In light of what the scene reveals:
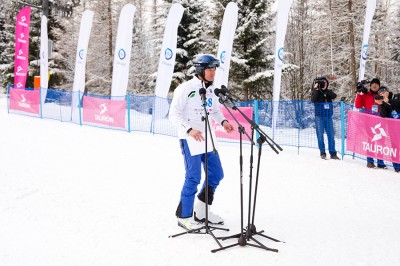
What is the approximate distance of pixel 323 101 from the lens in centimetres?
924

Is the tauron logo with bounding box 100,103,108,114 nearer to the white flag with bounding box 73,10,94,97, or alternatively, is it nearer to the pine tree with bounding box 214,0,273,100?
the white flag with bounding box 73,10,94,97

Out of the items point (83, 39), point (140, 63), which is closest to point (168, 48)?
point (83, 39)

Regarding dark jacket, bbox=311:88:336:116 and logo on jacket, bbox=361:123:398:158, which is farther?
dark jacket, bbox=311:88:336:116

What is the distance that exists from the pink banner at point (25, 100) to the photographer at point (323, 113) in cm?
1376

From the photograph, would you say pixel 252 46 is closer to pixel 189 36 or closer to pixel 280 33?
pixel 189 36

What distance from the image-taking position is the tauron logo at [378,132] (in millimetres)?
7789

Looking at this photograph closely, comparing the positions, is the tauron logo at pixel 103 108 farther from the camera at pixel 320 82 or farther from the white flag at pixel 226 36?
the camera at pixel 320 82

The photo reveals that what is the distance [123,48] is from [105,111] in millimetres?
4002

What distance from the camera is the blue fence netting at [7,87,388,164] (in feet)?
31.4

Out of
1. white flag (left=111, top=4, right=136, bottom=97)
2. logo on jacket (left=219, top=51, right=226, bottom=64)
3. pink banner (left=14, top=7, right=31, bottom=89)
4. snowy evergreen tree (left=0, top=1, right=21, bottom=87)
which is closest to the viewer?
logo on jacket (left=219, top=51, right=226, bottom=64)

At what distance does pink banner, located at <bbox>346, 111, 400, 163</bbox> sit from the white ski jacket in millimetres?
5049

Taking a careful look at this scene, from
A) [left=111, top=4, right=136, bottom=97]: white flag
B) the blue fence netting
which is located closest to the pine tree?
[left=111, top=4, right=136, bottom=97]: white flag

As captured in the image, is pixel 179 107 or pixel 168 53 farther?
pixel 168 53

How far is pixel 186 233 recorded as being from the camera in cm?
432
